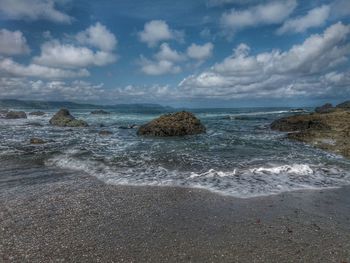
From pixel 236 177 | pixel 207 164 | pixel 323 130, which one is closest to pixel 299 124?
pixel 323 130

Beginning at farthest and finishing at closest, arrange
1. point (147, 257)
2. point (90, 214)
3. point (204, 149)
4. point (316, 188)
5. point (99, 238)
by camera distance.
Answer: point (204, 149) → point (316, 188) → point (90, 214) → point (99, 238) → point (147, 257)

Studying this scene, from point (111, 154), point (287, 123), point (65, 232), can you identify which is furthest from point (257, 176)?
point (287, 123)

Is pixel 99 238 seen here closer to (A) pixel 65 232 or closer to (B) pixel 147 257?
(A) pixel 65 232

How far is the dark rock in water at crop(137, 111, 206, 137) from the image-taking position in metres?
29.3

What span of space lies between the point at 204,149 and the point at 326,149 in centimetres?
800

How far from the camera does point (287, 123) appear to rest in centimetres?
3466

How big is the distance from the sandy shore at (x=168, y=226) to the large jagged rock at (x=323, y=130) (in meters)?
11.2

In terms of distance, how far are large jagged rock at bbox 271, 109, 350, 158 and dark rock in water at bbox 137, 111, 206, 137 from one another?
30.8 feet

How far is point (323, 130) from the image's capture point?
26953 millimetres

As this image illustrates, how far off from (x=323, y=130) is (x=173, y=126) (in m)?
13.9

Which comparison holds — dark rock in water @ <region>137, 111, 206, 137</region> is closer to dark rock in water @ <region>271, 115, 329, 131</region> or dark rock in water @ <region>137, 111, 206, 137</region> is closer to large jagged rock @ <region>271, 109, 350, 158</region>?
large jagged rock @ <region>271, 109, 350, 158</region>

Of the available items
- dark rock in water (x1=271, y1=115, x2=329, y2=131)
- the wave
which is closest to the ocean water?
the wave

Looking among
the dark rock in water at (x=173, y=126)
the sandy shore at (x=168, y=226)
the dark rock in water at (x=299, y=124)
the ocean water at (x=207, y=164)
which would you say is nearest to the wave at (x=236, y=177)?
the ocean water at (x=207, y=164)

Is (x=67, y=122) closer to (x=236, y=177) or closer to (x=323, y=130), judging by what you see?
(x=323, y=130)
